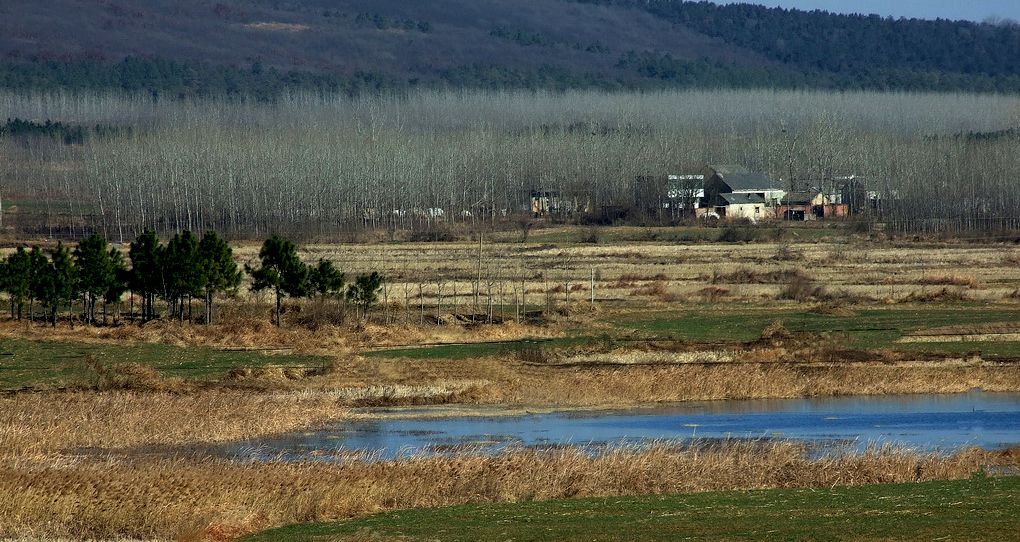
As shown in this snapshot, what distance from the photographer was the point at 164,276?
64375mm

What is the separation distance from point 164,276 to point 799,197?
98.4m

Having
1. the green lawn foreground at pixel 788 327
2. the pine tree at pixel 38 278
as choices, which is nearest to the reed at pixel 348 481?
the green lawn foreground at pixel 788 327

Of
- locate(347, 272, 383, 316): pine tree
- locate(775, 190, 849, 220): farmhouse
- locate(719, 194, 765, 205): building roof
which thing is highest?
locate(719, 194, 765, 205): building roof

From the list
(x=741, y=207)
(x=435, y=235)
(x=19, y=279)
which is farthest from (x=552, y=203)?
(x=19, y=279)

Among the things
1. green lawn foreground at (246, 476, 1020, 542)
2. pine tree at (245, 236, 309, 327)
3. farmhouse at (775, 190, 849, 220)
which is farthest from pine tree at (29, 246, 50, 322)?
farmhouse at (775, 190, 849, 220)

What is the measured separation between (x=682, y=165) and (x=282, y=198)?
48928 mm

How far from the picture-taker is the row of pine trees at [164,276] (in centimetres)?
6388

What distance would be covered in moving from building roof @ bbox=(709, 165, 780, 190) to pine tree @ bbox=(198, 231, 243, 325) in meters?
87.1

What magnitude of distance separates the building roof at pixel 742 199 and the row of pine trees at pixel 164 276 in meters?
79.7

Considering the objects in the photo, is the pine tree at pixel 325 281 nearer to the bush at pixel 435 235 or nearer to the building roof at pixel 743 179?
the bush at pixel 435 235

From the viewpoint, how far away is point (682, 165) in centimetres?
16588

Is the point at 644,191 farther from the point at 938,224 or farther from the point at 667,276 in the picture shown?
the point at 667,276

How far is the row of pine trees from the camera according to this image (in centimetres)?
6388

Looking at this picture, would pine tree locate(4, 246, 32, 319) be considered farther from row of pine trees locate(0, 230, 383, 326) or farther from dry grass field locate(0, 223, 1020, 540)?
dry grass field locate(0, 223, 1020, 540)
